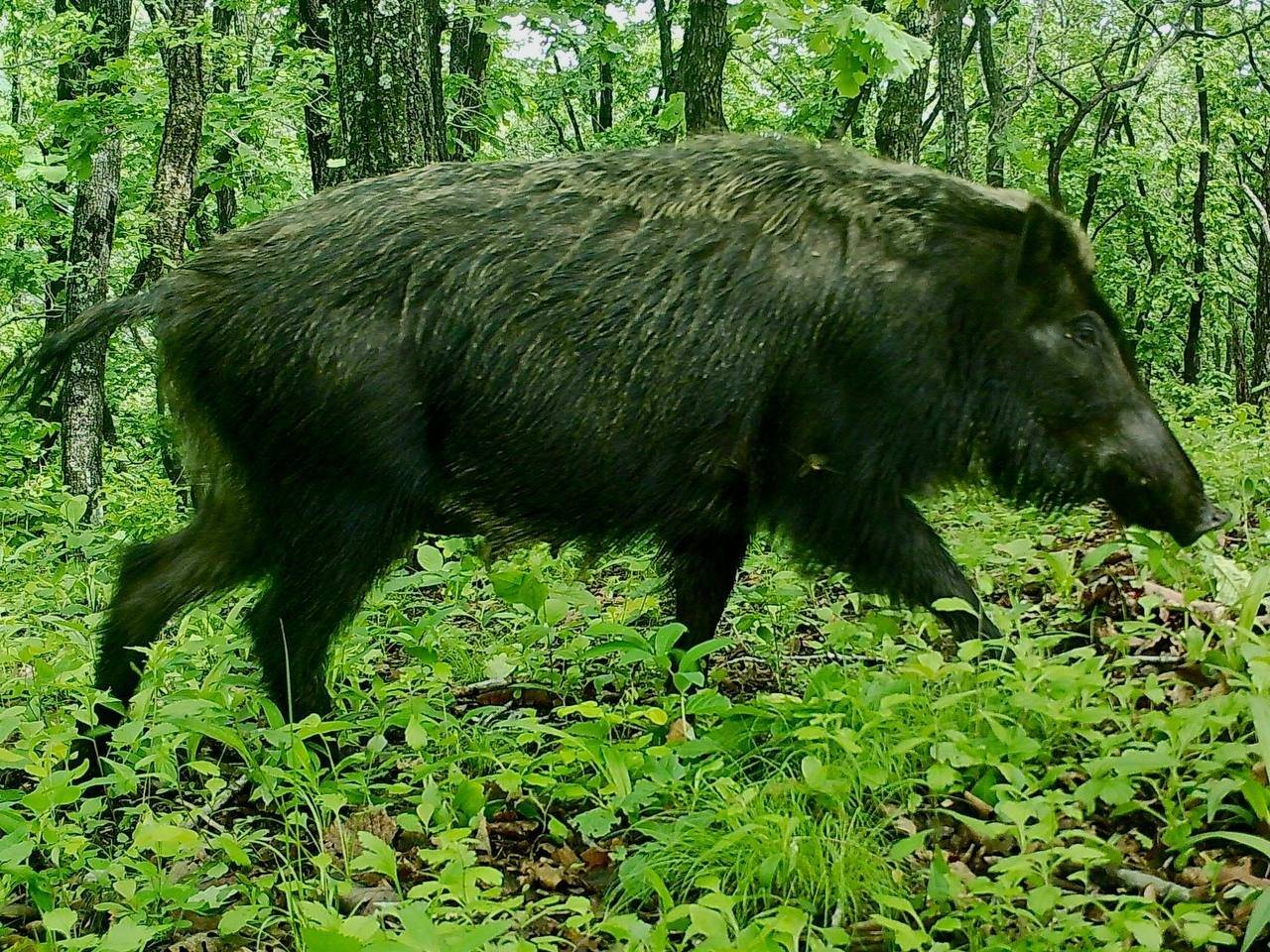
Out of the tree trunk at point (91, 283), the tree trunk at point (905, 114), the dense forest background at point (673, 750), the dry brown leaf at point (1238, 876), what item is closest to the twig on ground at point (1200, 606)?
the dense forest background at point (673, 750)

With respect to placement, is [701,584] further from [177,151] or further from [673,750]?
[177,151]

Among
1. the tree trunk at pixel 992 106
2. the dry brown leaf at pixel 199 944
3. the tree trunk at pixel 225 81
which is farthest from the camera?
the tree trunk at pixel 992 106

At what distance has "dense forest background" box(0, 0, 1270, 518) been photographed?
18.9ft

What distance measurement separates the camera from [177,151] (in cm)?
849

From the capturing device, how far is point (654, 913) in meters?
2.51

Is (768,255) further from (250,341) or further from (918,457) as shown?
(250,341)

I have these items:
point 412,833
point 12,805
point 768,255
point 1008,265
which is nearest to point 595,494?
point 768,255

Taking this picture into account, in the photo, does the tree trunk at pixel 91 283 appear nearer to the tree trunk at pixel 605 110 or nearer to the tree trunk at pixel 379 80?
the tree trunk at pixel 379 80

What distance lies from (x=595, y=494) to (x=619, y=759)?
3.54ft

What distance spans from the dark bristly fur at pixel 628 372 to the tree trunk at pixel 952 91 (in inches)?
288

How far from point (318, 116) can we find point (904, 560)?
702cm

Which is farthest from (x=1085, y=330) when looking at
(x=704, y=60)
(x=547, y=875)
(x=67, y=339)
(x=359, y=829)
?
(x=704, y=60)

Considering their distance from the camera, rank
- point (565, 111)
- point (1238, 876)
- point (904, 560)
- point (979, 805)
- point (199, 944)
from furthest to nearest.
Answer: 1. point (565, 111)
2. point (904, 560)
3. point (979, 805)
4. point (199, 944)
5. point (1238, 876)

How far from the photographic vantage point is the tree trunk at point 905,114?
9.35 m
